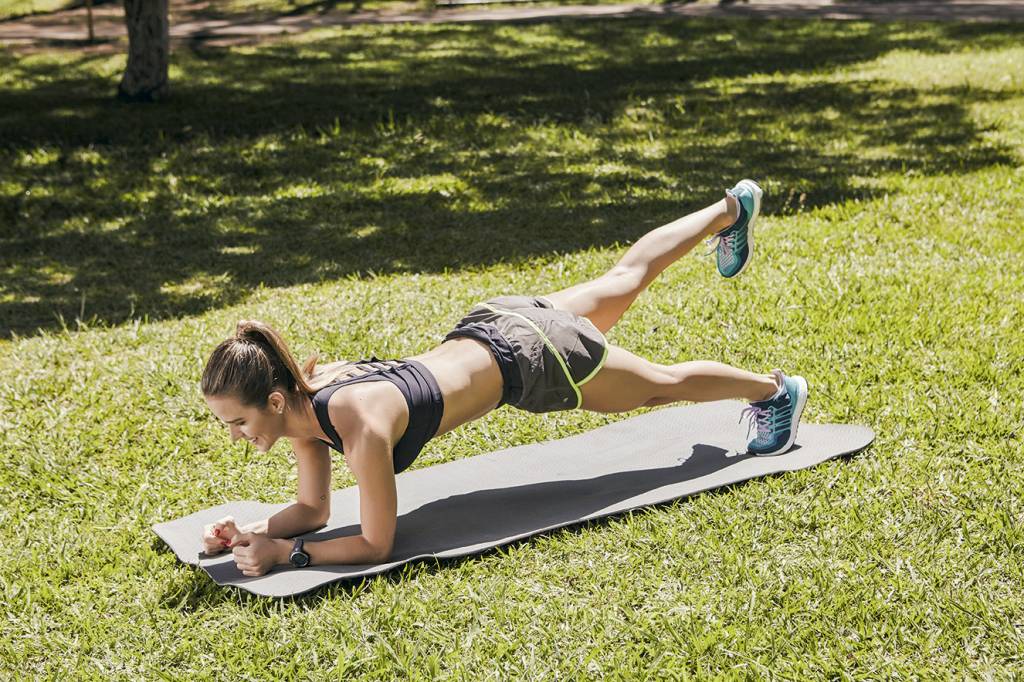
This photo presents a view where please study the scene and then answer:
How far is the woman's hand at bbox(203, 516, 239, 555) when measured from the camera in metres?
3.66

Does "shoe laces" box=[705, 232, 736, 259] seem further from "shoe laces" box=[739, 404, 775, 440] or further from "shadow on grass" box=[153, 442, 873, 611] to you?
"shadow on grass" box=[153, 442, 873, 611]

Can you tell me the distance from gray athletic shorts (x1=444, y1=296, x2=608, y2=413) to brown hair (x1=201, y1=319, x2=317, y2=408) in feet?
2.15

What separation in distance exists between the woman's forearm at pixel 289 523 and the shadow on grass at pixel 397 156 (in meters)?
2.83

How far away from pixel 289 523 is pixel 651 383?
1.35m

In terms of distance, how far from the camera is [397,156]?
958 centimetres

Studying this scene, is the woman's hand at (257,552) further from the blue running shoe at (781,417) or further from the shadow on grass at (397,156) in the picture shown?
the shadow on grass at (397,156)

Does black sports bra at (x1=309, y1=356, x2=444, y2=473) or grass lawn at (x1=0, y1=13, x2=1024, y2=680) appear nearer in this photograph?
grass lawn at (x1=0, y1=13, x2=1024, y2=680)

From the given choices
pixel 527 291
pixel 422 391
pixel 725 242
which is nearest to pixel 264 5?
pixel 527 291

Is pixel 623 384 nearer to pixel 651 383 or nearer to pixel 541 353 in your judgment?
pixel 651 383

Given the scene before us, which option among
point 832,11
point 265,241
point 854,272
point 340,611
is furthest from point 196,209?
point 832,11

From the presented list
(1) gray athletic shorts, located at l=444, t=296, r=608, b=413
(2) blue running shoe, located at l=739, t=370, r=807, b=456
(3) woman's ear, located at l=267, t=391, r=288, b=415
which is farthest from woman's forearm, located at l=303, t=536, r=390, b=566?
(2) blue running shoe, located at l=739, t=370, r=807, b=456

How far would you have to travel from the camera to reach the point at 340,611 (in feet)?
10.9

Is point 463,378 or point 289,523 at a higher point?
point 463,378

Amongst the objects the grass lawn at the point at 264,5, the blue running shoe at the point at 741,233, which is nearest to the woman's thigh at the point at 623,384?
the blue running shoe at the point at 741,233
